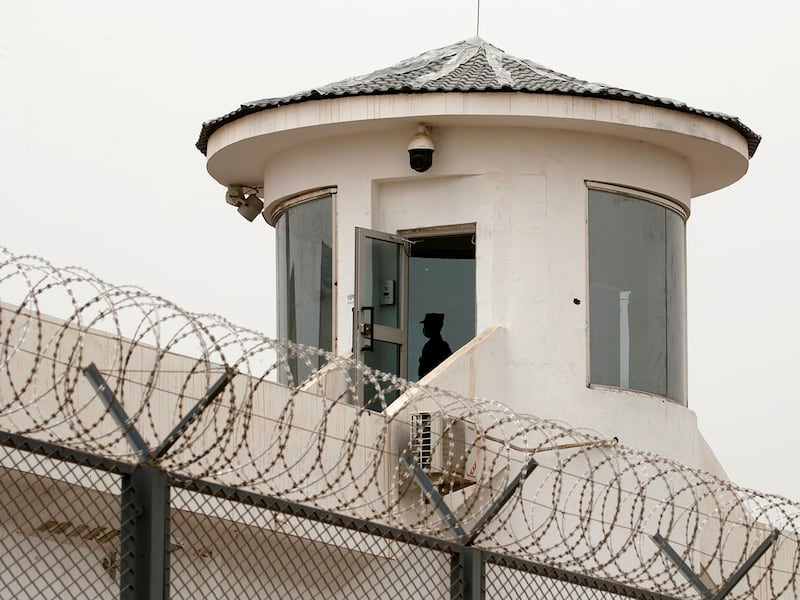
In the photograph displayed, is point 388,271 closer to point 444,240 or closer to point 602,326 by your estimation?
point 444,240

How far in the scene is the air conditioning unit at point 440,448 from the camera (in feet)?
44.0

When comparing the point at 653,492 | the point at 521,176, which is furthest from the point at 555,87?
the point at 653,492

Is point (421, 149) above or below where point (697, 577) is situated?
above

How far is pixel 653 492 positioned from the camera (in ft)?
53.1

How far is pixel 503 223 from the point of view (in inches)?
627

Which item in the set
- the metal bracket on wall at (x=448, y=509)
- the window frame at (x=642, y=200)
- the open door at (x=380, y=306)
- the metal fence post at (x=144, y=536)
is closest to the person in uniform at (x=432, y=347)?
the open door at (x=380, y=306)

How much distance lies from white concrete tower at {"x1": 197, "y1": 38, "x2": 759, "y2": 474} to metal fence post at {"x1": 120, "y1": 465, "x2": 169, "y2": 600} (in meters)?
7.59

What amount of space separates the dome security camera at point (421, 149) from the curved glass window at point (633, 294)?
1.58 m

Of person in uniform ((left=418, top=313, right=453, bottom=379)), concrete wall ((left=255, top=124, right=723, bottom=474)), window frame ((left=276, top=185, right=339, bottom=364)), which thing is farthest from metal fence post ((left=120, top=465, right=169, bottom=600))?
person in uniform ((left=418, top=313, right=453, bottom=379))

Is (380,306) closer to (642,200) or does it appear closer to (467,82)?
Result: (467,82)

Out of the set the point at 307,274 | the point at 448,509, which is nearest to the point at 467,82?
the point at 307,274

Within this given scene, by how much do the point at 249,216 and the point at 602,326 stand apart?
13.9ft

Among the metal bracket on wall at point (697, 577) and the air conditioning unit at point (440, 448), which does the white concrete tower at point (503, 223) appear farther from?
the metal bracket on wall at point (697, 577)

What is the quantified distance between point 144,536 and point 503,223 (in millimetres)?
8629
